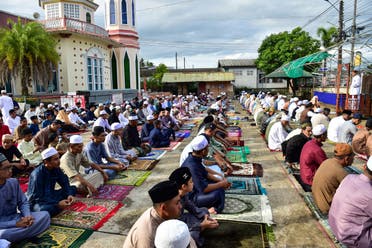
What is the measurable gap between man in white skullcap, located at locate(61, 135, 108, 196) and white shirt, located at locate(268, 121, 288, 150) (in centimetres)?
426

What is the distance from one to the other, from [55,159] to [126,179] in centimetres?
179

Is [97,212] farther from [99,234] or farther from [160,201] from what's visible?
[160,201]

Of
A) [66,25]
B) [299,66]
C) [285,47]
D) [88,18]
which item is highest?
[88,18]

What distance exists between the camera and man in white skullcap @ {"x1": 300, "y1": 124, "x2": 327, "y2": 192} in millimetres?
4125

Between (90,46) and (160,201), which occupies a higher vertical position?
(90,46)

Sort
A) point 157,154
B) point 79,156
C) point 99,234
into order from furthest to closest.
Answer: point 157,154
point 79,156
point 99,234

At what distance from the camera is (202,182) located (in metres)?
3.39

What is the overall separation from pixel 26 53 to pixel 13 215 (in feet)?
43.9

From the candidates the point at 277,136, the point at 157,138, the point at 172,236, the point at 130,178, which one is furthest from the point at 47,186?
the point at 277,136

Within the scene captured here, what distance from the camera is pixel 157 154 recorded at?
7.05 meters

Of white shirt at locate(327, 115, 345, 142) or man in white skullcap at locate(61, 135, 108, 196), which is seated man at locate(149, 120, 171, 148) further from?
white shirt at locate(327, 115, 345, 142)

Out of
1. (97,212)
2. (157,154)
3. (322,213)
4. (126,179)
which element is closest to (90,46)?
(157,154)

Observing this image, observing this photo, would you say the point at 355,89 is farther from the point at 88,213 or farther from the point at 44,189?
the point at 44,189

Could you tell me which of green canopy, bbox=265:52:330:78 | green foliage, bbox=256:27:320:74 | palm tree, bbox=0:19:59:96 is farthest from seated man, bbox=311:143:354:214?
green foliage, bbox=256:27:320:74
